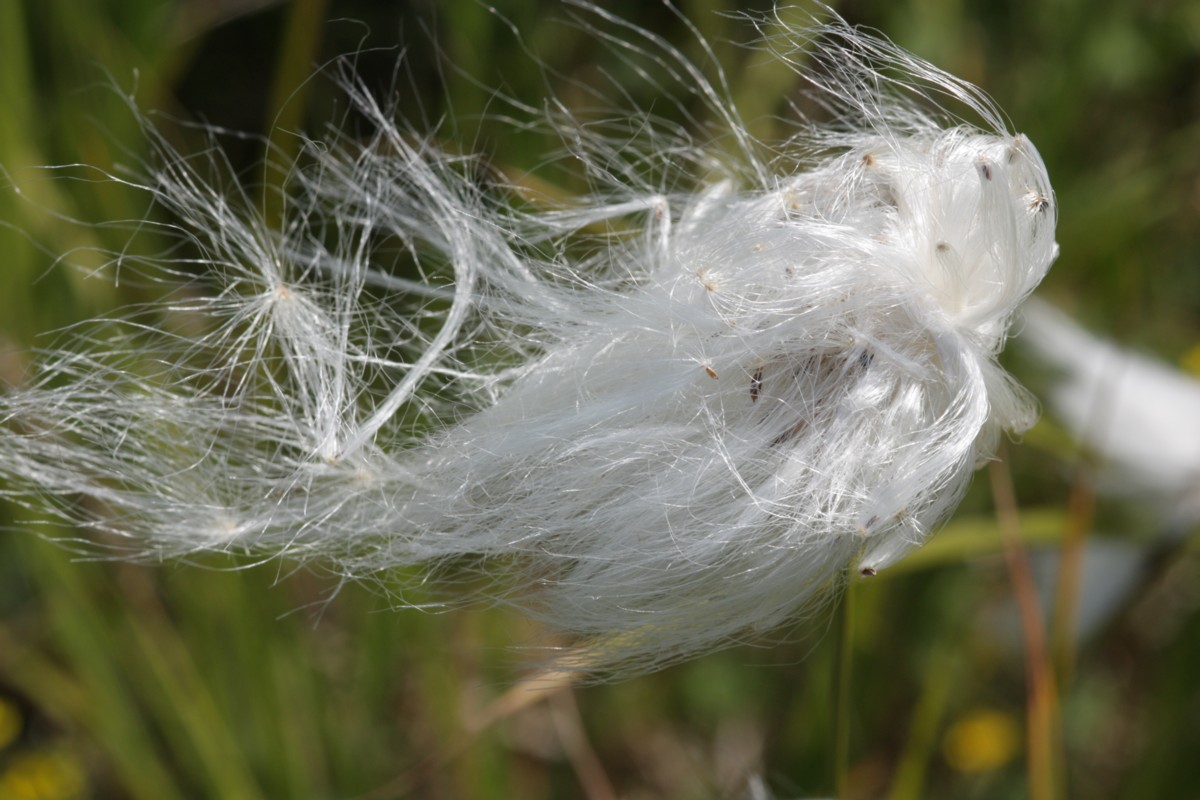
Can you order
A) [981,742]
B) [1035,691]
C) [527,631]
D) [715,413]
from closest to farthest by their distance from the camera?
[715,413] < [1035,691] < [527,631] < [981,742]

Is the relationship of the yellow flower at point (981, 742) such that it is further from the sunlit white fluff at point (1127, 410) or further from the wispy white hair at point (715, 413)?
the wispy white hair at point (715, 413)

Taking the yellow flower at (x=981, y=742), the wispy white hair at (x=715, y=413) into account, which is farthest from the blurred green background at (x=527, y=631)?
the wispy white hair at (x=715, y=413)

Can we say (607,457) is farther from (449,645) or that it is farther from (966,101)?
(449,645)

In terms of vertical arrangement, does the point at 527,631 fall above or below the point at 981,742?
above

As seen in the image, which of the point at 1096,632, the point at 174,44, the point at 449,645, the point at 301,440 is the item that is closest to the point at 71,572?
the point at 449,645

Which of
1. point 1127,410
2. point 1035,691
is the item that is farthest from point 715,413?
point 1127,410

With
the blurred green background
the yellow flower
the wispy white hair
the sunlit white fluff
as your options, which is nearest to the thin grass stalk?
the blurred green background

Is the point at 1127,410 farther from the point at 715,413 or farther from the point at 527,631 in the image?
the point at 715,413

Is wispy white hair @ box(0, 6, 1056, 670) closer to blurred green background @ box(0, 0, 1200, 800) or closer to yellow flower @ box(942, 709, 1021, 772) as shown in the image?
blurred green background @ box(0, 0, 1200, 800)
